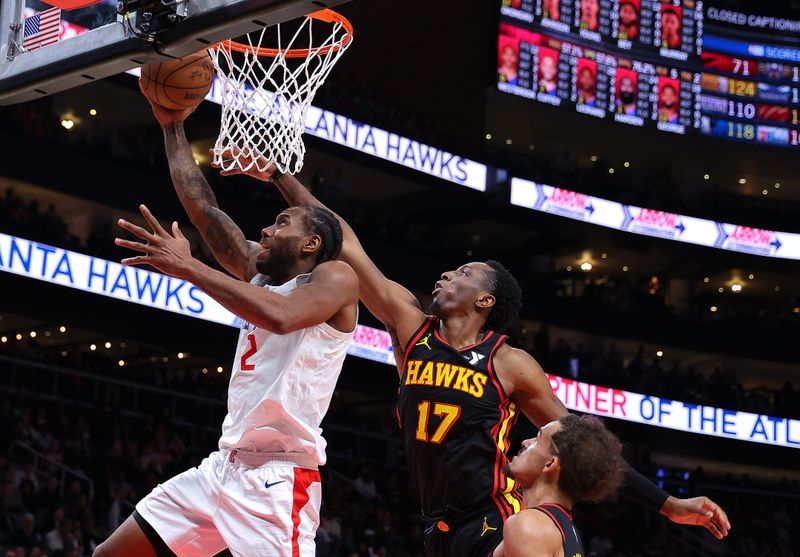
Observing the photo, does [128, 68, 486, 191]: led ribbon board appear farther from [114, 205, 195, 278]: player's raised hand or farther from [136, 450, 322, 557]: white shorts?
[114, 205, 195, 278]: player's raised hand

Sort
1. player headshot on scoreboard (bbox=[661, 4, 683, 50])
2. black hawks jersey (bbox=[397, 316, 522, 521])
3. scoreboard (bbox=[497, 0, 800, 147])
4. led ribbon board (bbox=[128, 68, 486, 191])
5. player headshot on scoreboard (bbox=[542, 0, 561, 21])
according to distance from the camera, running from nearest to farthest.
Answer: black hawks jersey (bbox=[397, 316, 522, 521]) → led ribbon board (bbox=[128, 68, 486, 191]) → scoreboard (bbox=[497, 0, 800, 147]) → player headshot on scoreboard (bbox=[542, 0, 561, 21]) → player headshot on scoreboard (bbox=[661, 4, 683, 50])

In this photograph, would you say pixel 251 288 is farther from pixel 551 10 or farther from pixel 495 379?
pixel 551 10

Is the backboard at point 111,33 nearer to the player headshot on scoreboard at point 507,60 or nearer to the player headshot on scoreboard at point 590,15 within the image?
the player headshot on scoreboard at point 507,60

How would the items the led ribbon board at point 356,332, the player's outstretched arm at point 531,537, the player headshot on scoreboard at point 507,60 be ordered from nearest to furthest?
the player's outstretched arm at point 531,537 < the led ribbon board at point 356,332 < the player headshot on scoreboard at point 507,60

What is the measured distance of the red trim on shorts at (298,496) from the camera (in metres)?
4.21

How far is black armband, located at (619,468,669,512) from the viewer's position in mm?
4473

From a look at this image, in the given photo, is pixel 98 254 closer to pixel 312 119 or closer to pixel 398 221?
pixel 312 119

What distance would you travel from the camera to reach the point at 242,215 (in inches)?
737

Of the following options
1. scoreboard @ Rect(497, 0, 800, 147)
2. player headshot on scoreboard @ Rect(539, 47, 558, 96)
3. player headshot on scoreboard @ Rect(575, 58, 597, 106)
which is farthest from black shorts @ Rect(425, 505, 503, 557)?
player headshot on scoreboard @ Rect(575, 58, 597, 106)

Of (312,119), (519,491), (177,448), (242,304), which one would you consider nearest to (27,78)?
(242,304)

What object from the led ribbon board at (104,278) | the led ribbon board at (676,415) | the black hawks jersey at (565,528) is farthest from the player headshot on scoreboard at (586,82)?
the black hawks jersey at (565,528)

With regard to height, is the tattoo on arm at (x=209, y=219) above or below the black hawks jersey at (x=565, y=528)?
above

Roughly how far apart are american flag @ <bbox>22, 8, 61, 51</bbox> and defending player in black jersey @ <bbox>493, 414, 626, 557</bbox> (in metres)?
2.72

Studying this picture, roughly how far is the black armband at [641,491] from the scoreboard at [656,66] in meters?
18.4
